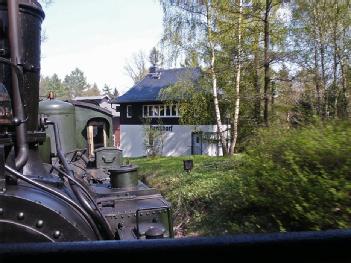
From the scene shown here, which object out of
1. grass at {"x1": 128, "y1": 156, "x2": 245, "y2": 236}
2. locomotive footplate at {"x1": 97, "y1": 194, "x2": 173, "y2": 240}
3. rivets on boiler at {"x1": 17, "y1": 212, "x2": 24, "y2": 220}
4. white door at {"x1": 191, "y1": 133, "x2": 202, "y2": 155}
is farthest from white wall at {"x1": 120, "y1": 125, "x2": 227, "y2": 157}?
rivets on boiler at {"x1": 17, "y1": 212, "x2": 24, "y2": 220}

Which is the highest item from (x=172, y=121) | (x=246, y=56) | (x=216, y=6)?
(x=216, y=6)

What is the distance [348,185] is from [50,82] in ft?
410

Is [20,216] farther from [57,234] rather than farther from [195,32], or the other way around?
[195,32]

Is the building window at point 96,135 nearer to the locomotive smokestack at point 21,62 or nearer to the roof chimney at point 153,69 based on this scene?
the locomotive smokestack at point 21,62

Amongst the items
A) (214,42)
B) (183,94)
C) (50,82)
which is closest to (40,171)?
A: (214,42)

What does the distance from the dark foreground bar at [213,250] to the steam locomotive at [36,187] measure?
1820mm

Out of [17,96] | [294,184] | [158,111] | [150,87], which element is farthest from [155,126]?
[17,96]

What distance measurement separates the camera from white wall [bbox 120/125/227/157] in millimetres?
34656

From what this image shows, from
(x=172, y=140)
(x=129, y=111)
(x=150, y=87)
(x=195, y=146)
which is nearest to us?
(x=195, y=146)

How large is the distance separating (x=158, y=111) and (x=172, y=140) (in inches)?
124

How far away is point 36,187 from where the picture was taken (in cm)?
308

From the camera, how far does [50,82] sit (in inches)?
4835

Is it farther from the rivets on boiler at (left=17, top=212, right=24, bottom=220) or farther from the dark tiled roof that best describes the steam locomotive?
the dark tiled roof

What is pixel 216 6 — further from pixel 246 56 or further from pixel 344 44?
pixel 344 44
